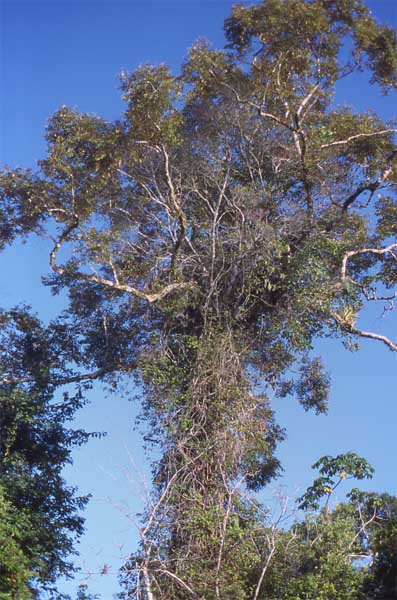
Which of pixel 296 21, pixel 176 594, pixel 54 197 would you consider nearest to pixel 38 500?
pixel 176 594

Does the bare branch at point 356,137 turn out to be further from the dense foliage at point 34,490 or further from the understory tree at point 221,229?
the dense foliage at point 34,490

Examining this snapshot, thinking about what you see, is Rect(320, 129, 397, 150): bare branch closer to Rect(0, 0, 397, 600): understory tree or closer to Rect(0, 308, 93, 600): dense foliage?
Rect(0, 0, 397, 600): understory tree

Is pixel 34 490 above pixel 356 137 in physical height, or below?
below

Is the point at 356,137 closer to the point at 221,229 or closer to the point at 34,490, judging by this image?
the point at 221,229

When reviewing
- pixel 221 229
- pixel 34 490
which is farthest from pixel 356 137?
pixel 34 490

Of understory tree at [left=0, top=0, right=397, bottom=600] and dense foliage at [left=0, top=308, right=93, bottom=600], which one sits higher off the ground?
understory tree at [left=0, top=0, right=397, bottom=600]

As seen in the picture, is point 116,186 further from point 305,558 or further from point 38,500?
point 305,558

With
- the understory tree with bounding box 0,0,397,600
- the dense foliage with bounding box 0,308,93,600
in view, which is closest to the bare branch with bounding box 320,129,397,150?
the understory tree with bounding box 0,0,397,600

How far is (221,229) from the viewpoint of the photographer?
11.7m

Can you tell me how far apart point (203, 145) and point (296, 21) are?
85.5 inches

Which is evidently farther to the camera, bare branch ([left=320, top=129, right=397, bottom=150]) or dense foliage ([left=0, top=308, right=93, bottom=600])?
bare branch ([left=320, top=129, right=397, bottom=150])

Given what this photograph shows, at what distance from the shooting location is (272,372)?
454 inches

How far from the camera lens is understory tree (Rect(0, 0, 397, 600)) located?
10.4 meters

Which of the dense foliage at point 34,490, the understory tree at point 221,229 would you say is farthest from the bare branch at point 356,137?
the dense foliage at point 34,490
